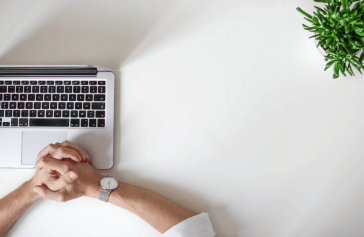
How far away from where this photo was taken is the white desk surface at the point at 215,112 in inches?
32.7

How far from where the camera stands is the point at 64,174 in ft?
2.44

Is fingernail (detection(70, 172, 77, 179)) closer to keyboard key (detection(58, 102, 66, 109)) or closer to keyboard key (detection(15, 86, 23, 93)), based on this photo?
keyboard key (detection(58, 102, 66, 109))

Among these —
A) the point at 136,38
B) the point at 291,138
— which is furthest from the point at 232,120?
the point at 136,38

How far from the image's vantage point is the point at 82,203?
0.82 metres

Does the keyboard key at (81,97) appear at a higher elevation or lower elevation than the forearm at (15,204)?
higher

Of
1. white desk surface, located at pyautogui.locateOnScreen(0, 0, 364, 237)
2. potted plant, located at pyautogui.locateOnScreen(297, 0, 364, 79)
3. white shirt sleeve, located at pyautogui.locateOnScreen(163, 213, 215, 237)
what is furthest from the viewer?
white desk surface, located at pyautogui.locateOnScreen(0, 0, 364, 237)

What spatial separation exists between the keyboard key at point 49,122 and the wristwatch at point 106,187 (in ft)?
0.77

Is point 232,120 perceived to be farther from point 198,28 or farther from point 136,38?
point 136,38

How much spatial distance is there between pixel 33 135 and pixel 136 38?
501 mm

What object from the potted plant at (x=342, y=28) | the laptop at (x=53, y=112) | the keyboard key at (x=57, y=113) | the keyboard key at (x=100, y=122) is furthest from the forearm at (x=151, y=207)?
the potted plant at (x=342, y=28)

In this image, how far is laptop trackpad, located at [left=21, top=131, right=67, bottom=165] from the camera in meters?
0.80

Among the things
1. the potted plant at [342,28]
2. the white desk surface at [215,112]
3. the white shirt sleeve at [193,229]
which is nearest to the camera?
the potted plant at [342,28]

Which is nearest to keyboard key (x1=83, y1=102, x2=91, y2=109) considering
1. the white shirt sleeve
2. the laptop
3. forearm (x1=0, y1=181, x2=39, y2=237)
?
the laptop

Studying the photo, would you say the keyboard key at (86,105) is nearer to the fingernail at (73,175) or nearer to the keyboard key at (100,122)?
the keyboard key at (100,122)
